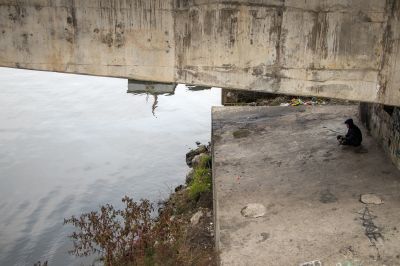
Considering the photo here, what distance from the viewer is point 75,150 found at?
14.5 m

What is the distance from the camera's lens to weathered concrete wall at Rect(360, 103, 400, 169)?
7570mm

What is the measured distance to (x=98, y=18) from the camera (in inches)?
234

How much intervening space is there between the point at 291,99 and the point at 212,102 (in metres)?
6.82

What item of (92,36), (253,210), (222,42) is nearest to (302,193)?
(253,210)

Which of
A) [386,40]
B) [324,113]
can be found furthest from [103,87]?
[386,40]

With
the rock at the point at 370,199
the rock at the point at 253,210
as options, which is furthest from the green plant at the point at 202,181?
the rock at the point at 370,199

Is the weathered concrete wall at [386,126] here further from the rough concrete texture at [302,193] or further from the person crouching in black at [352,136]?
the person crouching in black at [352,136]

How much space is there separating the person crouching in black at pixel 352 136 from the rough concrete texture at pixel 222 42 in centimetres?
274

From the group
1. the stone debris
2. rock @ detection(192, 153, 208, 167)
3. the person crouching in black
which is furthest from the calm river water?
the person crouching in black

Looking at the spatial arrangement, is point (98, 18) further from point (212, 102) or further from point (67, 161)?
point (212, 102)

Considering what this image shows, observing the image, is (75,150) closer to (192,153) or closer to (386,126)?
(192,153)

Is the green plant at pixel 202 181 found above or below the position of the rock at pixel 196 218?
above

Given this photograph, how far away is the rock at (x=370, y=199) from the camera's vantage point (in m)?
6.63

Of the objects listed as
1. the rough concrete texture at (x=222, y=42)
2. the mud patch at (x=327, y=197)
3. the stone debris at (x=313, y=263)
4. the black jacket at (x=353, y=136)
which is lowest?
the stone debris at (x=313, y=263)
